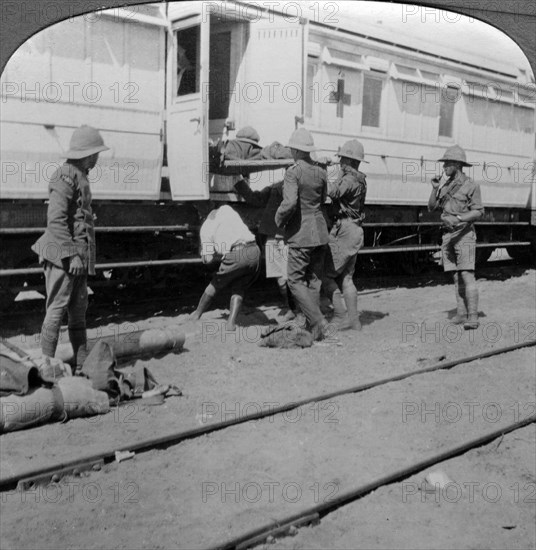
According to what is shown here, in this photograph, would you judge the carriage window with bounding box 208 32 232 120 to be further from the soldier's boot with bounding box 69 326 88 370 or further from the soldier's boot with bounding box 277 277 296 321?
the soldier's boot with bounding box 69 326 88 370

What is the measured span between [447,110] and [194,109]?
605 centimetres

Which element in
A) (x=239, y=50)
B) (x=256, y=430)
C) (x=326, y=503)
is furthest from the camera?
(x=239, y=50)

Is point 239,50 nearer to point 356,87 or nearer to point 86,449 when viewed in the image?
point 356,87

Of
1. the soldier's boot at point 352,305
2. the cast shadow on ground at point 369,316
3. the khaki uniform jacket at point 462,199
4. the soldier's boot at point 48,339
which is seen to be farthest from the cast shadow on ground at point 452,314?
the soldier's boot at point 48,339

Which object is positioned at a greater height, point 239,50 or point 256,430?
point 239,50

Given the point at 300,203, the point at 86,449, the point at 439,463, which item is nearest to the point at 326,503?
the point at 439,463

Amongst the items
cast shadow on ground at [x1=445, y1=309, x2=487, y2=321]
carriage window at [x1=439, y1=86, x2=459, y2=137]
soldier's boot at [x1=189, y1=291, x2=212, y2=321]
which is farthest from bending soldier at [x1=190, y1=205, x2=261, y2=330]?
carriage window at [x1=439, y1=86, x2=459, y2=137]

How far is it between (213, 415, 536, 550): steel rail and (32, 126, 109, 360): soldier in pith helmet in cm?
286

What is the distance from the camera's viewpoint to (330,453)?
15.1 feet

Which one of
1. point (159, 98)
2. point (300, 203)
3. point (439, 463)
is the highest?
point (159, 98)

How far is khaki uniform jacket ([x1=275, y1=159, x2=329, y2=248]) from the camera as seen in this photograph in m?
7.37

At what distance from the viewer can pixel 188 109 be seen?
835 cm

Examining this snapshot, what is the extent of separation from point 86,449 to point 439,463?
225cm

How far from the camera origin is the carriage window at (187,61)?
27.9 feet
